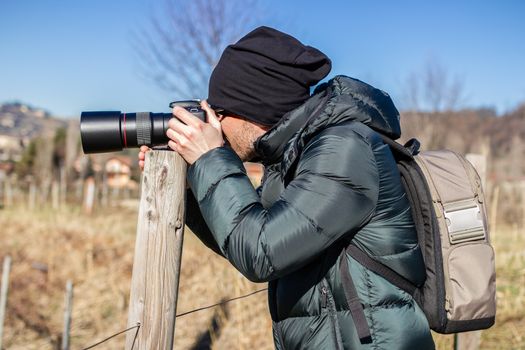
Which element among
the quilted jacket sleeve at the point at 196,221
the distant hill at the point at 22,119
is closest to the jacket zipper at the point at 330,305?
the quilted jacket sleeve at the point at 196,221

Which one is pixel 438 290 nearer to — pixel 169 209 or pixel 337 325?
pixel 337 325

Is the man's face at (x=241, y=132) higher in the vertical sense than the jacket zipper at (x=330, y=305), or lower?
higher

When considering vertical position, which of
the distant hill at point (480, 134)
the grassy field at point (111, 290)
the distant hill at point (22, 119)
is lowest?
the grassy field at point (111, 290)

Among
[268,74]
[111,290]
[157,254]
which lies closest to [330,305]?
[157,254]

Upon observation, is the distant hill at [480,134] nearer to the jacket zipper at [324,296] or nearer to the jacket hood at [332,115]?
the jacket hood at [332,115]

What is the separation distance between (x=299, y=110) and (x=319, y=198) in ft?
0.99

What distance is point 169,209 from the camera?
5.20 feet

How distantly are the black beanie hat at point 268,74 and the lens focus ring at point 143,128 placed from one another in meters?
0.22

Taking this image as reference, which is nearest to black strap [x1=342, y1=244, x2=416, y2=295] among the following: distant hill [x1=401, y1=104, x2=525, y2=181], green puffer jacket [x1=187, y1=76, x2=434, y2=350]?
green puffer jacket [x1=187, y1=76, x2=434, y2=350]

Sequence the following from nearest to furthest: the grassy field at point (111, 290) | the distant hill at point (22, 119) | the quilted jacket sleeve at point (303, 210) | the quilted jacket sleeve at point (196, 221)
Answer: the quilted jacket sleeve at point (303, 210)
the quilted jacket sleeve at point (196, 221)
the grassy field at point (111, 290)
the distant hill at point (22, 119)

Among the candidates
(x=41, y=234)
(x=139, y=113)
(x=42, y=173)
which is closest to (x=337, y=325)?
(x=139, y=113)

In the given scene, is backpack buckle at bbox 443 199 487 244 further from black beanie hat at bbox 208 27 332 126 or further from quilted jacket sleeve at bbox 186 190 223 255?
quilted jacket sleeve at bbox 186 190 223 255

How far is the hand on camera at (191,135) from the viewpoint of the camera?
1438mm

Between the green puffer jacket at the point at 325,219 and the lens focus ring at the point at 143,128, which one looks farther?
the lens focus ring at the point at 143,128
